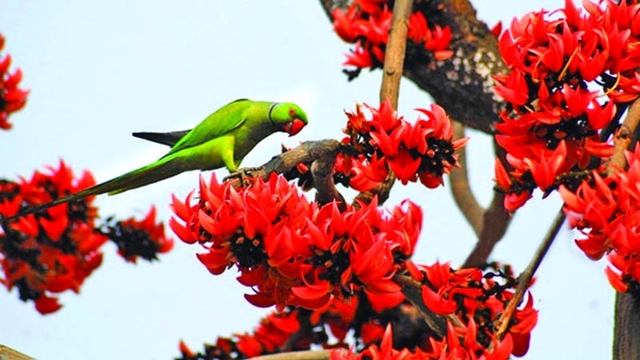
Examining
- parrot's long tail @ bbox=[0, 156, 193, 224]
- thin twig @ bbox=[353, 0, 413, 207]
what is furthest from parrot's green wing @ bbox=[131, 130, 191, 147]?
thin twig @ bbox=[353, 0, 413, 207]

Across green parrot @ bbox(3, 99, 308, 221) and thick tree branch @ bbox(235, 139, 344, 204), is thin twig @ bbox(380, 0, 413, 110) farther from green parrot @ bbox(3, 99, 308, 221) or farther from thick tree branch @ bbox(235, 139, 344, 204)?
thick tree branch @ bbox(235, 139, 344, 204)

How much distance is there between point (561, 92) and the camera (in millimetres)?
2371

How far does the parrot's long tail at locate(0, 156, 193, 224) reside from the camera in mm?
2742

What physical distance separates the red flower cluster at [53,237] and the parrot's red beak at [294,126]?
193 cm

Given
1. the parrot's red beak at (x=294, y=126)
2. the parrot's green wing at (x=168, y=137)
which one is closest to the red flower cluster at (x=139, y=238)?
the parrot's green wing at (x=168, y=137)

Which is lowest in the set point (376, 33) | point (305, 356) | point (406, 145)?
point (305, 356)

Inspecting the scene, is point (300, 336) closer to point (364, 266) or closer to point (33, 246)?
point (33, 246)

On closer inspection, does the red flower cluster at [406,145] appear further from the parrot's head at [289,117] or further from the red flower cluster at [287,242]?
the parrot's head at [289,117]

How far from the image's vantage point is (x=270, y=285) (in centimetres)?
225

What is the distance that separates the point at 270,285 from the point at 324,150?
1.25ft

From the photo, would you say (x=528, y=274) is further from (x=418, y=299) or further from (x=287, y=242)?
(x=287, y=242)

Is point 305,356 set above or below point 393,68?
below

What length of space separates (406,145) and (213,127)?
794 mm

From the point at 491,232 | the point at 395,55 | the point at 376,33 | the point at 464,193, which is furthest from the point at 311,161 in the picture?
the point at 464,193
